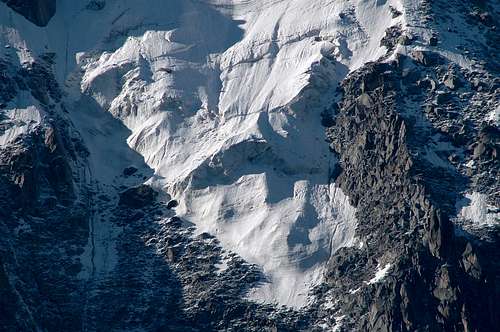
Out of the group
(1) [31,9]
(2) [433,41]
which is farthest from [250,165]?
(1) [31,9]

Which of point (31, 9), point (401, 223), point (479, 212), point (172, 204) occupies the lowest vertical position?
point (479, 212)

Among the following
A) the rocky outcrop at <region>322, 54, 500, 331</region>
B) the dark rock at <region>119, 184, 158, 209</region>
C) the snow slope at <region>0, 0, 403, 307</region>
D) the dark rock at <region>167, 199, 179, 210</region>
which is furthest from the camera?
the dark rock at <region>119, 184, 158, 209</region>

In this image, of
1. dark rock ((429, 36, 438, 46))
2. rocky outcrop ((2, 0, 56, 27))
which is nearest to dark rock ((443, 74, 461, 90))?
dark rock ((429, 36, 438, 46))

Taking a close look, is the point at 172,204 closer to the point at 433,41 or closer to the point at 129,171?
the point at 129,171

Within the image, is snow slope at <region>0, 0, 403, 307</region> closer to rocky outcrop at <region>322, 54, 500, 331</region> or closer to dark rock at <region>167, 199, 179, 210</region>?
dark rock at <region>167, 199, 179, 210</region>

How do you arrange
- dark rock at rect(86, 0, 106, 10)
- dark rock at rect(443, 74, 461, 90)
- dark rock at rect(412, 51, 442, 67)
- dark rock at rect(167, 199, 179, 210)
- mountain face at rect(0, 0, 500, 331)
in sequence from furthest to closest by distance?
dark rock at rect(86, 0, 106, 10) < dark rock at rect(412, 51, 442, 67) < dark rock at rect(443, 74, 461, 90) < dark rock at rect(167, 199, 179, 210) < mountain face at rect(0, 0, 500, 331)
